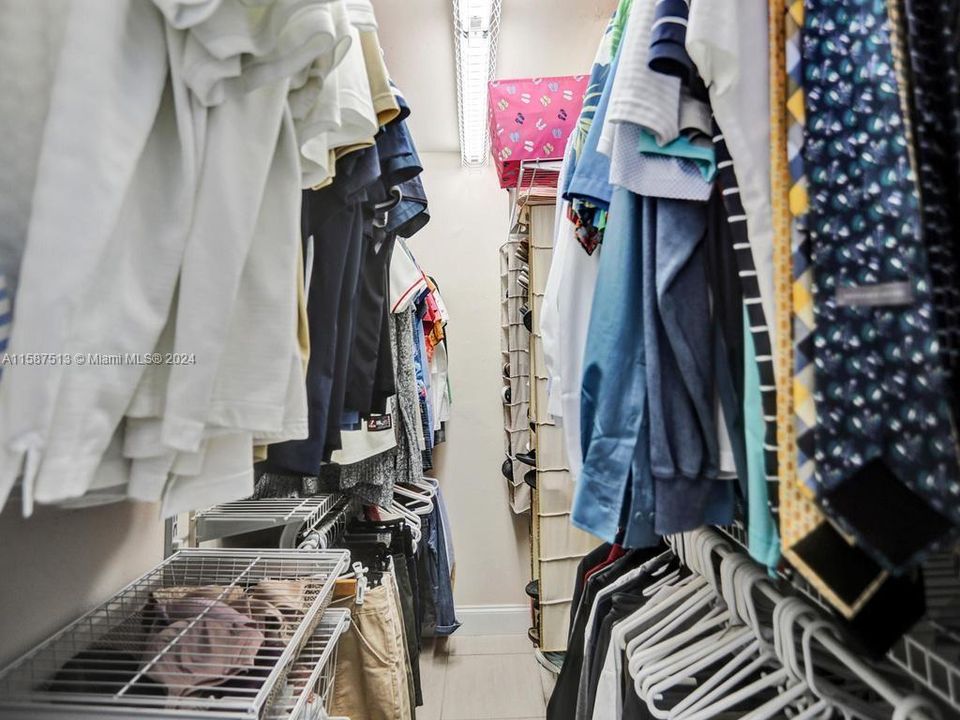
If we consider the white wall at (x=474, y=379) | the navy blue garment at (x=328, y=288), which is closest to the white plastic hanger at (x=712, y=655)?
the navy blue garment at (x=328, y=288)

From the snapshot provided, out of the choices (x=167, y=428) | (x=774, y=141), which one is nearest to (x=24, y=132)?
(x=167, y=428)

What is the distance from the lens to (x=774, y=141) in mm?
542

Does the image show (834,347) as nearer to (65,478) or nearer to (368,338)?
(65,478)

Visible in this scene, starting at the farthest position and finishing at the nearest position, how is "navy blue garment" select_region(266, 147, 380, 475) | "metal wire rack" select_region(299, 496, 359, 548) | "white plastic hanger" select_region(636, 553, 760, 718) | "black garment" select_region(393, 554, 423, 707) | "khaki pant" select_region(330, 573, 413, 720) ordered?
"black garment" select_region(393, 554, 423, 707), "metal wire rack" select_region(299, 496, 359, 548), "khaki pant" select_region(330, 573, 413, 720), "navy blue garment" select_region(266, 147, 380, 475), "white plastic hanger" select_region(636, 553, 760, 718)

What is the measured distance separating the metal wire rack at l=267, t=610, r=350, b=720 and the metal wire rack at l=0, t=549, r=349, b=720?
0.14 feet

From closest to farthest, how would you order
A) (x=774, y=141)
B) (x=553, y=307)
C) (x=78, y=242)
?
(x=78, y=242), (x=774, y=141), (x=553, y=307)

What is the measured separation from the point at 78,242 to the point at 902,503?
0.64 meters

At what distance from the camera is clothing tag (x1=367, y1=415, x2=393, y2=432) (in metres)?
1.53

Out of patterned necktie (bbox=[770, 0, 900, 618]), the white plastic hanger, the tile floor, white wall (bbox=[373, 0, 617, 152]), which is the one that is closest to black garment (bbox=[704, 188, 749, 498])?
patterned necktie (bbox=[770, 0, 900, 618])

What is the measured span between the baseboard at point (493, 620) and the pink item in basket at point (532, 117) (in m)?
2.26

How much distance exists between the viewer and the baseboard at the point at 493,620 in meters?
2.83

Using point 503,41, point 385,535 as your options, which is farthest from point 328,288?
point 503,41

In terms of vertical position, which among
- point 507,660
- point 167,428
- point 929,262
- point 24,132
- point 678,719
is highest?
point 24,132

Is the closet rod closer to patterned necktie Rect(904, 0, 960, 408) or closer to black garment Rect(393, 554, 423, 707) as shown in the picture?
patterned necktie Rect(904, 0, 960, 408)
